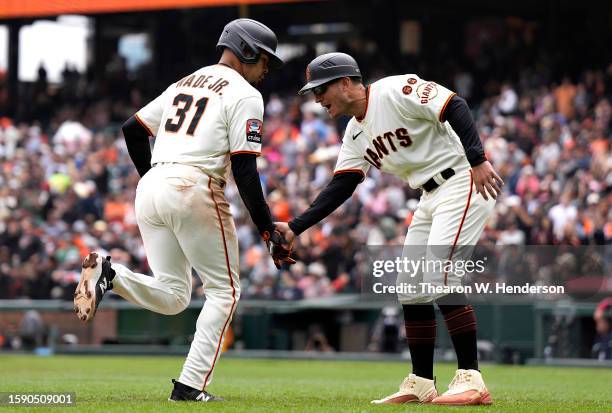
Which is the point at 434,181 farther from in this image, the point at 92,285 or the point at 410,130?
the point at 92,285

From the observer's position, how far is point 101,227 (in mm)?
20484

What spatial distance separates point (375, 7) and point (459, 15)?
212 cm

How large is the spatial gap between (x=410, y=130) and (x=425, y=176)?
30 centimetres

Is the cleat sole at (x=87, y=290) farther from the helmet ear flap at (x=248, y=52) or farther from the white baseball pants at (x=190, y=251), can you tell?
the helmet ear flap at (x=248, y=52)

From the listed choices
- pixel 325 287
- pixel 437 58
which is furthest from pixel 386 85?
pixel 437 58

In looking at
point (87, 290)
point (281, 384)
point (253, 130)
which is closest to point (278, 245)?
point (253, 130)

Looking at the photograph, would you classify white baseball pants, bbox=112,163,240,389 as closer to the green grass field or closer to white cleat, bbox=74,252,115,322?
white cleat, bbox=74,252,115,322

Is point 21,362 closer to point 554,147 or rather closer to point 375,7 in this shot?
point 554,147

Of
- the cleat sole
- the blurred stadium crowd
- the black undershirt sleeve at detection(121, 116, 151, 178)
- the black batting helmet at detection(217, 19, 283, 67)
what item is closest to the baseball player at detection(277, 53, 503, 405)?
the black batting helmet at detection(217, 19, 283, 67)

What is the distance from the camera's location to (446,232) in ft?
22.0

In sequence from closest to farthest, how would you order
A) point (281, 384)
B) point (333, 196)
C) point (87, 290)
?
point (87, 290)
point (333, 196)
point (281, 384)

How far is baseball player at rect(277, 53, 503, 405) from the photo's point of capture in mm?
6629

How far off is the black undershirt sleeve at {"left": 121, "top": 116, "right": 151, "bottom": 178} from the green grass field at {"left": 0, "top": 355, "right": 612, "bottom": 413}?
4.74ft

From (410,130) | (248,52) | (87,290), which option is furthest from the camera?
(248,52)
